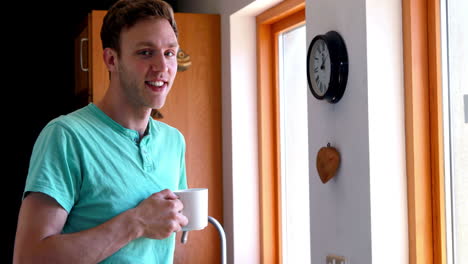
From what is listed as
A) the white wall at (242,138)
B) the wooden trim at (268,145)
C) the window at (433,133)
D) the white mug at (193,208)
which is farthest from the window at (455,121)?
the white wall at (242,138)

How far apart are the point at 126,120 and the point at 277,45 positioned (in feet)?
6.05

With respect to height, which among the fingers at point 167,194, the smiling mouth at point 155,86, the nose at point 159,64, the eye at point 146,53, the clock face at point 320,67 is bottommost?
the fingers at point 167,194

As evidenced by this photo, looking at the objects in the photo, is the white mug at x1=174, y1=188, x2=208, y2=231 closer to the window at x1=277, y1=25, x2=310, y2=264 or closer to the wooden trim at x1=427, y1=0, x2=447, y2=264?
the wooden trim at x1=427, y1=0, x2=447, y2=264

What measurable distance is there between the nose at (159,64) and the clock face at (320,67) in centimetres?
85

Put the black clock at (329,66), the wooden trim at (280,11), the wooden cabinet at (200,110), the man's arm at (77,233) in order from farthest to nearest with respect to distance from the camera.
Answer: the wooden cabinet at (200,110) < the wooden trim at (280,11) < the black clock at (329,66) < the man's arm at (77,233)

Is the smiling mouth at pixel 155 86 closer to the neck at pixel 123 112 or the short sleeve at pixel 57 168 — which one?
the neck at pixel 123 112

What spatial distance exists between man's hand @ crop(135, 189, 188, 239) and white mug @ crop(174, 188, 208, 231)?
8 centimetres

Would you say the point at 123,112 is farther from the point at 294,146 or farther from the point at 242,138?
the point at 242,138

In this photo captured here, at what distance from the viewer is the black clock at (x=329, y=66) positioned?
1865 millimetres

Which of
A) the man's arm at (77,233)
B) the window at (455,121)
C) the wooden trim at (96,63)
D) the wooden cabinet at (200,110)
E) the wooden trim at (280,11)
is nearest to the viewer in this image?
the man's arm at (77,233)

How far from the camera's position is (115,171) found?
45.0 inches

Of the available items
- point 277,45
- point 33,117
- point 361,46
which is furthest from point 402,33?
point 33,117

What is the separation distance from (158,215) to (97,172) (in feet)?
0.49

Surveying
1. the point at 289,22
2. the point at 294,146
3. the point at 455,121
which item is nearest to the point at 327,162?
the point at 455,121
